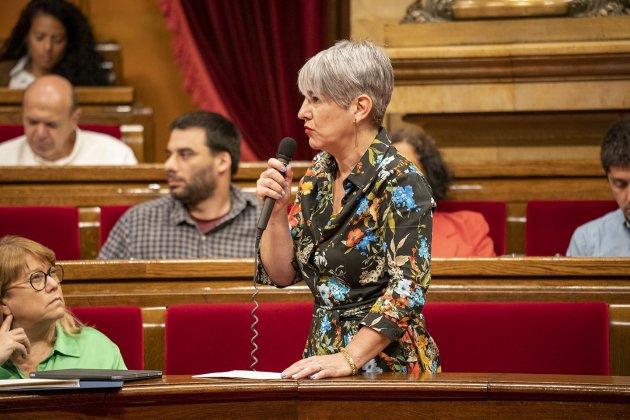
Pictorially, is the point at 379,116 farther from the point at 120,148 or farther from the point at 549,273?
the point at 120,148

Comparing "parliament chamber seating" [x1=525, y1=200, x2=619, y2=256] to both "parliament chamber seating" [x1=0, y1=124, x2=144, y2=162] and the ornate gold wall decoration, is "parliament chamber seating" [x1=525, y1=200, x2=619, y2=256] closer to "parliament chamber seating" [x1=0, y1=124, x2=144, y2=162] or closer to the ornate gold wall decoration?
the ornate gold wall decoration

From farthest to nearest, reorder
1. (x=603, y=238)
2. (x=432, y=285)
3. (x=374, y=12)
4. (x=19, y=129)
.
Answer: (x=374, y=12)
(x=19, y=129)
(x=603, y=238)
(x=432, y=285)

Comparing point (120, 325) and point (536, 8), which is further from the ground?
point (536, 8)

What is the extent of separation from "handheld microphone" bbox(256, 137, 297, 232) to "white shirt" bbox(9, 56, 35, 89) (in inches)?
86.1

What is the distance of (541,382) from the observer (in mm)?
1134

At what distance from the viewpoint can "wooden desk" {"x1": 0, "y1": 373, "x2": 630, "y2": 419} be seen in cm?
113

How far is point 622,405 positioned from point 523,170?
58.3 inches

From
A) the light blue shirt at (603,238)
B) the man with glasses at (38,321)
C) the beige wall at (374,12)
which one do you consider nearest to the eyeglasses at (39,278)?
the man with glasses at (38,321)

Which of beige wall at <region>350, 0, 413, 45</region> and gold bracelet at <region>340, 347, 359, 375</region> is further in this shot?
beige wall at <region>350, 0, 413, 45</region>

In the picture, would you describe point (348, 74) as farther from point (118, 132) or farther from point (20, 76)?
point (20, 76)

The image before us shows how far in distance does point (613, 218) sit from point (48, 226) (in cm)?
116

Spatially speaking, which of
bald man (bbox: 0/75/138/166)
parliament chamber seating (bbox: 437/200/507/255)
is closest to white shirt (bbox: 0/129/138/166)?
bald man (bbox: 0/75/138/166)

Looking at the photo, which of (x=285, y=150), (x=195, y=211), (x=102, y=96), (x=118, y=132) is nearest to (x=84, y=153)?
(x=118, y=132)

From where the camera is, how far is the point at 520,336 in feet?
5.40
